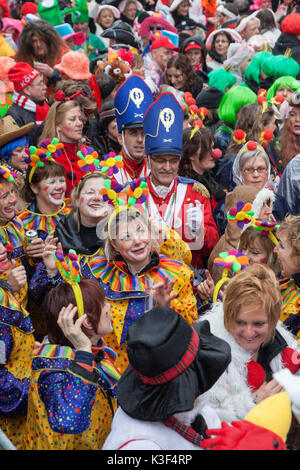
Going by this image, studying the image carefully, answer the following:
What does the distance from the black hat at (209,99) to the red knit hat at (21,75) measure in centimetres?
201

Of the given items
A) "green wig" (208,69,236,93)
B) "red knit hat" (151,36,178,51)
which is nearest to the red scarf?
"green wig" (208,69,236,93)

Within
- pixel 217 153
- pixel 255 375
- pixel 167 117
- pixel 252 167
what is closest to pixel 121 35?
pixel 217 153

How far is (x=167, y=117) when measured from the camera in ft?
14.4

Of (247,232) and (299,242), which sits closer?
(299,242)

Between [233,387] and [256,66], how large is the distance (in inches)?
221

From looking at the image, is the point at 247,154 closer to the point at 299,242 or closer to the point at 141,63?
the point at 299,242

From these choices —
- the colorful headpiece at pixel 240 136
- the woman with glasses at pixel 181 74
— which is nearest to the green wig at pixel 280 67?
the woman with glasses at pixel 181 74

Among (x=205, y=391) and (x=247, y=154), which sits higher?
(x=205, y=391)

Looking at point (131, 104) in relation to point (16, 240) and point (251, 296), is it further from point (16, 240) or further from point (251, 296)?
point (251, 296)

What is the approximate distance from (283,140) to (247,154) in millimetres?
640

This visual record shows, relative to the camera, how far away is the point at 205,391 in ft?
7.18

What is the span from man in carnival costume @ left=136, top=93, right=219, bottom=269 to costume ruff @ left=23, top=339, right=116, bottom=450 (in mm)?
1811
